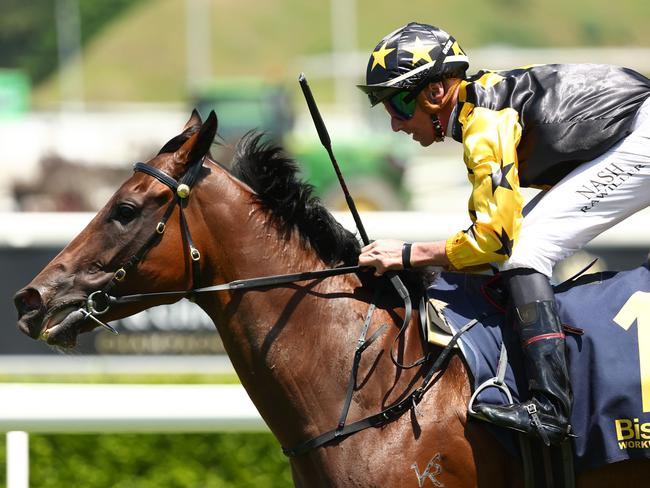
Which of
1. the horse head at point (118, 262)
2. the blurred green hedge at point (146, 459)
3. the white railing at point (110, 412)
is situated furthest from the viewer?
the blurred green hedge at point (146, 459)

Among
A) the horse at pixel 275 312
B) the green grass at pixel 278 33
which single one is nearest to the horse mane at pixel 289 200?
the horse at pixel 275 312

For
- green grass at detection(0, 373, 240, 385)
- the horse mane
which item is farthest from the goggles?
green grass at detection(0, 373, 240, 385)

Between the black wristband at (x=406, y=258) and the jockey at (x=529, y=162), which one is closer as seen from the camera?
the jockey at (x=529, y=162)

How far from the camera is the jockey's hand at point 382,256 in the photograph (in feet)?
10.7

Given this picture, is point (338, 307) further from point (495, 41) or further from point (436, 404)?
point (495, 41)

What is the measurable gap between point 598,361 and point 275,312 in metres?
0.99

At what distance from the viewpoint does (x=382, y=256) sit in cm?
328

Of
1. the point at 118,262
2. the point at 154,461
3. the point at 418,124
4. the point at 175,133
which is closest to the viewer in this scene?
the point at 118,262

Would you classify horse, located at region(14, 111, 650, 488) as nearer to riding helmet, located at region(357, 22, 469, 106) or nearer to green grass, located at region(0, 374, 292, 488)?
riding helmet, located at region(357, 22, 469, 106)

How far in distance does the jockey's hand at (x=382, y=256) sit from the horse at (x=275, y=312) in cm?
13

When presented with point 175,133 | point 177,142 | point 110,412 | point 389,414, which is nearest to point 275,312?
point 389,414

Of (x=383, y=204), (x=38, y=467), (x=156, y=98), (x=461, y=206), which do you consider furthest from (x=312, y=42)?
(x=38, y=467)

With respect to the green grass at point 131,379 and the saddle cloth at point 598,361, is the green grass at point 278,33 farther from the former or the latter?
the saddle cloth at point 598,361

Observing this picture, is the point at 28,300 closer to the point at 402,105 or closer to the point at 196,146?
the point at 196,146
